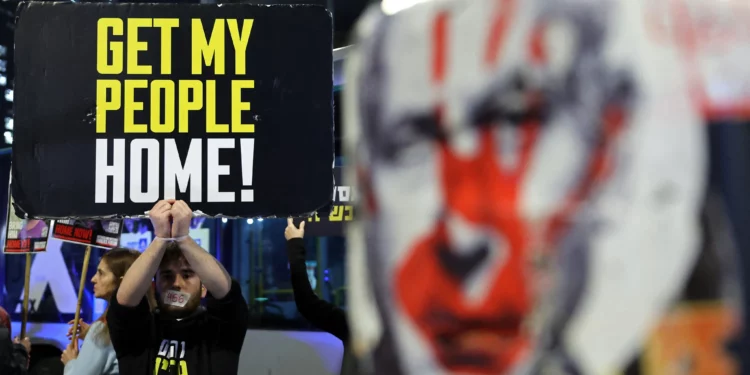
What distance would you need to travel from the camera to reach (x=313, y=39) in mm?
1868

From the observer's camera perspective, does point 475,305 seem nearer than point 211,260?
Yes

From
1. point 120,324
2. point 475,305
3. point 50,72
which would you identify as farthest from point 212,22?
point 475,305

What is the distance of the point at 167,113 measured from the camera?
184cm

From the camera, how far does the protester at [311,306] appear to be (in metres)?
2.50

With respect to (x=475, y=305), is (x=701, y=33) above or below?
above

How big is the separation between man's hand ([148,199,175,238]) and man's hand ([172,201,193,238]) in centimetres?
1

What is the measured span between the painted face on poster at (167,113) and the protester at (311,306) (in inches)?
30.9

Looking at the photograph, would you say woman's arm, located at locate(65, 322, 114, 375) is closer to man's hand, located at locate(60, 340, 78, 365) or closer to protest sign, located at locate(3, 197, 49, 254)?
man's hand, located at locate(60, 340, 78, 365)

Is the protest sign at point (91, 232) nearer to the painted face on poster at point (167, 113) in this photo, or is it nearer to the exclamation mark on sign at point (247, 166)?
the painted face on poster at point (167, 113)

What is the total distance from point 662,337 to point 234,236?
5.93 metres

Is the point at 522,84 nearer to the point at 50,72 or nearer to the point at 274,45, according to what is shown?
the point at 274,45

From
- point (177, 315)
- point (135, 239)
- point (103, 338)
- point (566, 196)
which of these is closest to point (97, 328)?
point (103, 338)

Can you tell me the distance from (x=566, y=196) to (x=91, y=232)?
3.38 metres

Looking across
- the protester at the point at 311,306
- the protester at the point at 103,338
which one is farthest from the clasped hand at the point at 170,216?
the protester at the point at 103,338
